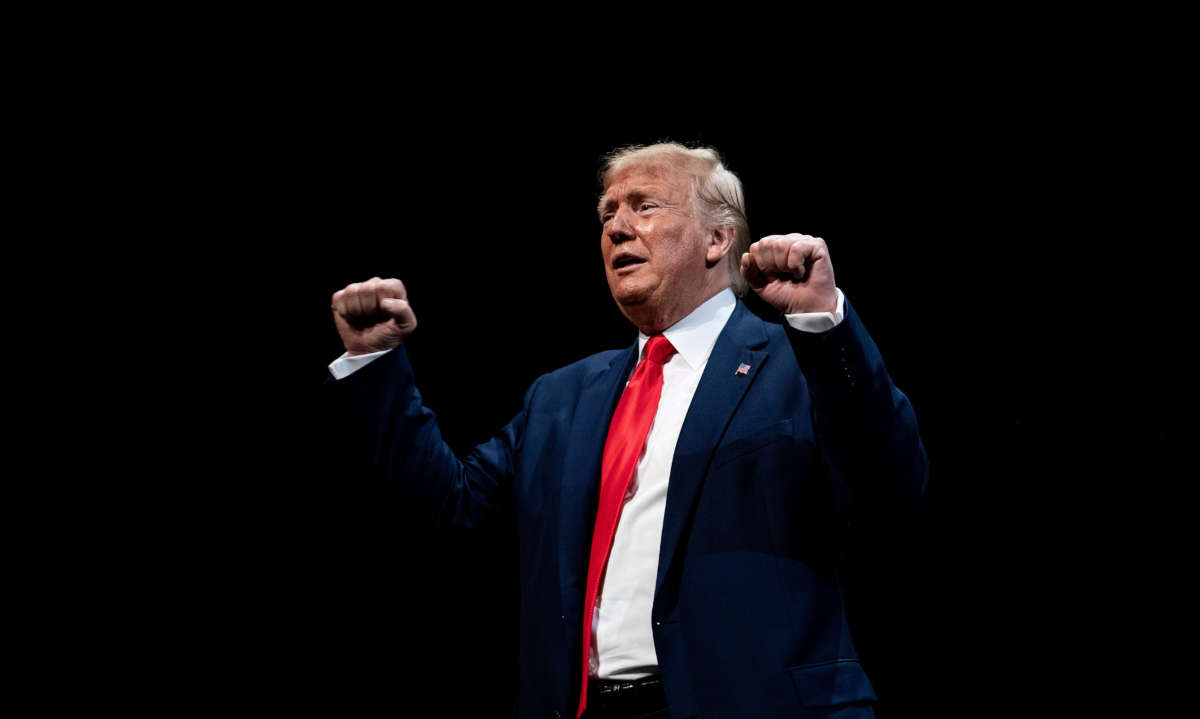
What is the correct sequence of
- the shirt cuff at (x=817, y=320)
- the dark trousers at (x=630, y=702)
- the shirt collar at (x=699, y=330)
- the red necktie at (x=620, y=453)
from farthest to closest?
1. the shirt collar at (x=699, y=330)
2. the red necktie at (x=620, y=453)
3. the dark trousers at (x=630, y=702)
4. the shirt cuff at (x=817, y=320)

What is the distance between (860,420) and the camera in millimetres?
1283

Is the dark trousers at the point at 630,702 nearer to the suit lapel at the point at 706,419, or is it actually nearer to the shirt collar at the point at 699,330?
the suit lapel at the point at 706,419

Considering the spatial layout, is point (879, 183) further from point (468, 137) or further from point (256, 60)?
point (256, 60)

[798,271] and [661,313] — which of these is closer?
[798,271]

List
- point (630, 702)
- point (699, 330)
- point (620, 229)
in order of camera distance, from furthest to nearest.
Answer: point (620, 229) → point (699, 330) → point (630, 702)

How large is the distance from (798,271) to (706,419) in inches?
12.1

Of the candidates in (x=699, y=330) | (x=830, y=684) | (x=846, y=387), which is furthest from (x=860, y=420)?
(x=699, y=330)

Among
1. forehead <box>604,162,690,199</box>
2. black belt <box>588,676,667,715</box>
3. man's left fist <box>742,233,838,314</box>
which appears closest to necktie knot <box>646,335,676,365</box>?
forehead <box>604,162,690,199</box>

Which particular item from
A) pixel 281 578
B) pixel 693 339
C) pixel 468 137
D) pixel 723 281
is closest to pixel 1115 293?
pixel 723 281

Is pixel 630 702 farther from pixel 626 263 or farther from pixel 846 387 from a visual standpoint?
pixel 626 263

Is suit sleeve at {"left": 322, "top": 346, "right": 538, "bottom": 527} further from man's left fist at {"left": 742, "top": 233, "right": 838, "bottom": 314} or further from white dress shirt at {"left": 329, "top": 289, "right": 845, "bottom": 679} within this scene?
man's left fist at {"left": 742, "top": 233, "right": 838, "bottom": 314}

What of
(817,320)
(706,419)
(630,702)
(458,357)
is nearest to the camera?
(817,320)

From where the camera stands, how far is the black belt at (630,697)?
1.38 metres

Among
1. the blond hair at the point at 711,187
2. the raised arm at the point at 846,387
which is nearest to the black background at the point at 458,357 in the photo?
the blond hair at the point at 711,187
